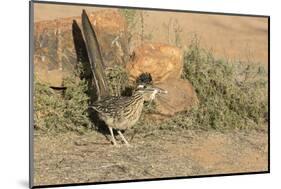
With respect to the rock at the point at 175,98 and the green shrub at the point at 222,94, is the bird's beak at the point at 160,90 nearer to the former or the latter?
the rock at the point at 175,98

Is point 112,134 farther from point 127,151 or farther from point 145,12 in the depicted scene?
point 145,12

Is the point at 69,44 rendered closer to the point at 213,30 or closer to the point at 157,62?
the point at 157,62

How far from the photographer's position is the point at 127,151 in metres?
2.97

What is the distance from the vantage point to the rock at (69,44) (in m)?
2.80

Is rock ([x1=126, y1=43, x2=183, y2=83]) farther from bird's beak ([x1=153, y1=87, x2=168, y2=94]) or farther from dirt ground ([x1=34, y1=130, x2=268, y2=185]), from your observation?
dirt ground ([x1=34, y1=130, x2=268, y2=185])

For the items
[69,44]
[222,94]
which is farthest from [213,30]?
[69,44]

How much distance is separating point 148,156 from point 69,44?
73 cm

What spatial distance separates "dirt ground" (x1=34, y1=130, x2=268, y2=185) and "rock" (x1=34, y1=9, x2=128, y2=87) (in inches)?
13.4

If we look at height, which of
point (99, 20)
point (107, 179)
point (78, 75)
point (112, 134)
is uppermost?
point (99, 20)

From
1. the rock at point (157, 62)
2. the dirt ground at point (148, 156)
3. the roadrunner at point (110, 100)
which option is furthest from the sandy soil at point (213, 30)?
the dirt ground at point (148, 156)

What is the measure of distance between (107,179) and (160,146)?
0.35 meters

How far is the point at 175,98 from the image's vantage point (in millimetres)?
3090

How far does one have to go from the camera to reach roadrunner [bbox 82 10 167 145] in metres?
2.89

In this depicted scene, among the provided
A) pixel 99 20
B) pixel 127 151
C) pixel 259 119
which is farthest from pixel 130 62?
pixel 259 119
